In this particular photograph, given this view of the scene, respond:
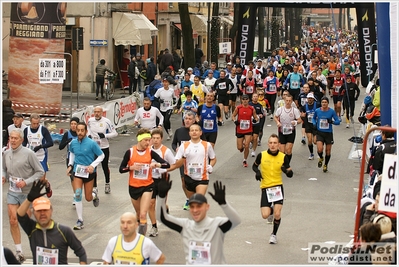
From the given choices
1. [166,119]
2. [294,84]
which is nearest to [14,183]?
[166,119]

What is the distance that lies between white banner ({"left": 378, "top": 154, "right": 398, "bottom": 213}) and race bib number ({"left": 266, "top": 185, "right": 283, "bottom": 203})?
3697 mm

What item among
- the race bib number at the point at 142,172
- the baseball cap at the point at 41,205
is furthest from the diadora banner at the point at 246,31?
the baseball cap at the point at 41,205

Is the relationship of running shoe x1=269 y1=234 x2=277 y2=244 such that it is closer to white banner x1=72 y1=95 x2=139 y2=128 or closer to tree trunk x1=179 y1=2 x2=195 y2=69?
white banner x1=72 y1=95 x2=139 y2=128

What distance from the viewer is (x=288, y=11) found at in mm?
82812

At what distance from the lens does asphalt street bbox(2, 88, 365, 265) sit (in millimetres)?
10953

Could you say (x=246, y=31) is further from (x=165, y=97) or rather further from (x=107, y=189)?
(x=107, y=189)

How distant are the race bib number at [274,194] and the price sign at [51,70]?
11654 millimetres

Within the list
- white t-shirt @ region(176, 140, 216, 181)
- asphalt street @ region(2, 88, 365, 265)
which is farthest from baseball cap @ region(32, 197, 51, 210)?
white t-shirt @ region(176, 140, 216, 181)

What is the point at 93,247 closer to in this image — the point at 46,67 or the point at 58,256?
the point at 58,256

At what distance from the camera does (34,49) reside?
24.7 meters

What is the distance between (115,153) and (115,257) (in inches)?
488

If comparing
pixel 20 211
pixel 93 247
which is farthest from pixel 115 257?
pixel 93 247

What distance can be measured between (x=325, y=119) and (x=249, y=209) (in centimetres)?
434

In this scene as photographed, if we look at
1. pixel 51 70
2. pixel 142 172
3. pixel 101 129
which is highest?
pixel 51 70
